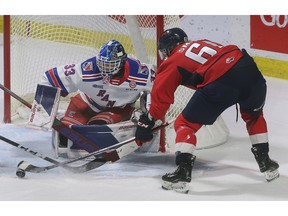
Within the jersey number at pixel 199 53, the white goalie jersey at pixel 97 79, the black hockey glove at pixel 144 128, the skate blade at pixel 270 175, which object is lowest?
the skate blade at pixel 270 175

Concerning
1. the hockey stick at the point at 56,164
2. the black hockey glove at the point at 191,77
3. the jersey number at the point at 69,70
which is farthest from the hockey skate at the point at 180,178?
the jersey number at the point at 69,70

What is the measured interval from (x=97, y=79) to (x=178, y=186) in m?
0.81

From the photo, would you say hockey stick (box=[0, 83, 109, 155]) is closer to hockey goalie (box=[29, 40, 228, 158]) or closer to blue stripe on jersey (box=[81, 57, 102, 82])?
hockey goalie (box=[29, 40, 228, 158])

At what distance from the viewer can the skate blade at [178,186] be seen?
4.41m

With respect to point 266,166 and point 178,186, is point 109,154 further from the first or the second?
point 266,166

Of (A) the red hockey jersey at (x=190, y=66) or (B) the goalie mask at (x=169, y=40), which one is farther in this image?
(B) the goalie mask at (x=169, y=40)

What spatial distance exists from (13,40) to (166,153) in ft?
4.42

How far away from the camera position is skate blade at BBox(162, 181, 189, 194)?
441 centimetres

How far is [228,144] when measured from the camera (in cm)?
525

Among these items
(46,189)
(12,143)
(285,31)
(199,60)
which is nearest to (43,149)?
(12,143)

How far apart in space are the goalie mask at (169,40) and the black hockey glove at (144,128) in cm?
31

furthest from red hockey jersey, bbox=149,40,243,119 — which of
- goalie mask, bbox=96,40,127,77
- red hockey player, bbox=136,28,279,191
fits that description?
goalie mask, bbox=96,40,127,77

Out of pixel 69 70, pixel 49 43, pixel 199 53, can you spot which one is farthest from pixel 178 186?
pixel 49 43

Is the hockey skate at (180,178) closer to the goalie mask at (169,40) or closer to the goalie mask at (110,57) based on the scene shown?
the goalie mask at (169,40)
